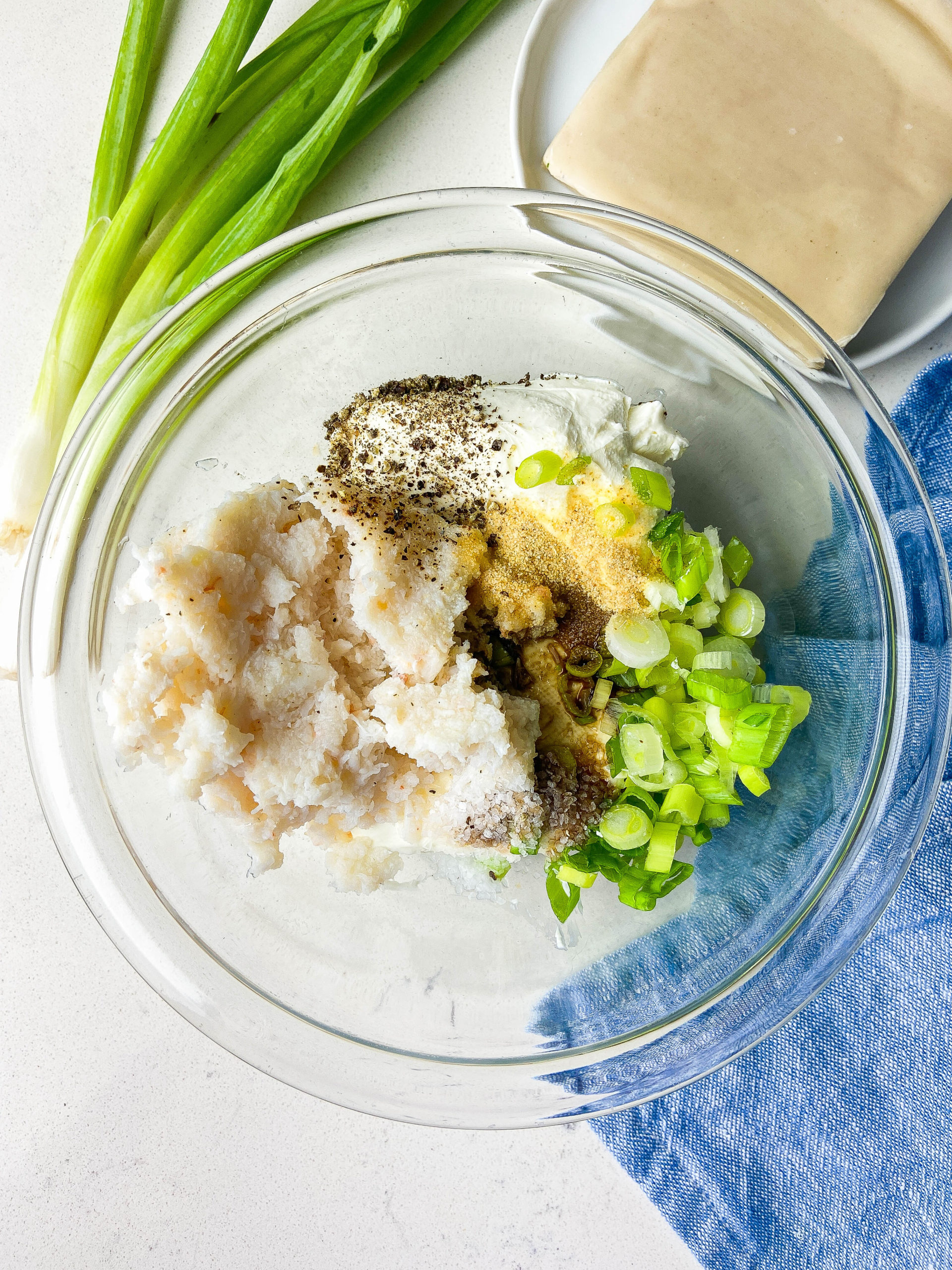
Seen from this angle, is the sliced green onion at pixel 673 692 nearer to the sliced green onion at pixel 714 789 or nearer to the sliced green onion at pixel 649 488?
the sliced green onion at pixel 714 789

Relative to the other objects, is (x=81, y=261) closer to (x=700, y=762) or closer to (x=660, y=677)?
(x=660, y=677)

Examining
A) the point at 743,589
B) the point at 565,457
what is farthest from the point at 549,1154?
the point at 565,457

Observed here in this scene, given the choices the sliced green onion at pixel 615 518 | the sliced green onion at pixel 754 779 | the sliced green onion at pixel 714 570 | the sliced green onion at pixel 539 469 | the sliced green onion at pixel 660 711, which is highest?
the sliced green onion at pixel 539 469

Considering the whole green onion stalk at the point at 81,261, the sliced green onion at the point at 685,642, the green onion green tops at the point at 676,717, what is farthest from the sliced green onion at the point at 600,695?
the whole green onion stalk at the point at 81,261

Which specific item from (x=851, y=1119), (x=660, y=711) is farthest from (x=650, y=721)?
→ (x=851, y=1119)

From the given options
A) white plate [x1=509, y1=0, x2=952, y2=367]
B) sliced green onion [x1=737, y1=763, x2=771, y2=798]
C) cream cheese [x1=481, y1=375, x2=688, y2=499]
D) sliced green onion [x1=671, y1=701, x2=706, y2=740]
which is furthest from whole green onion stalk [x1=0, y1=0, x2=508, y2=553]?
sliced green onion [x1=737, y1=763, x2=771, y2=798]

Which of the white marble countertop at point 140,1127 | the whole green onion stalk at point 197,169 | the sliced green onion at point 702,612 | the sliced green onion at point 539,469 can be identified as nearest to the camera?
the sliced green onion at point 539,469
